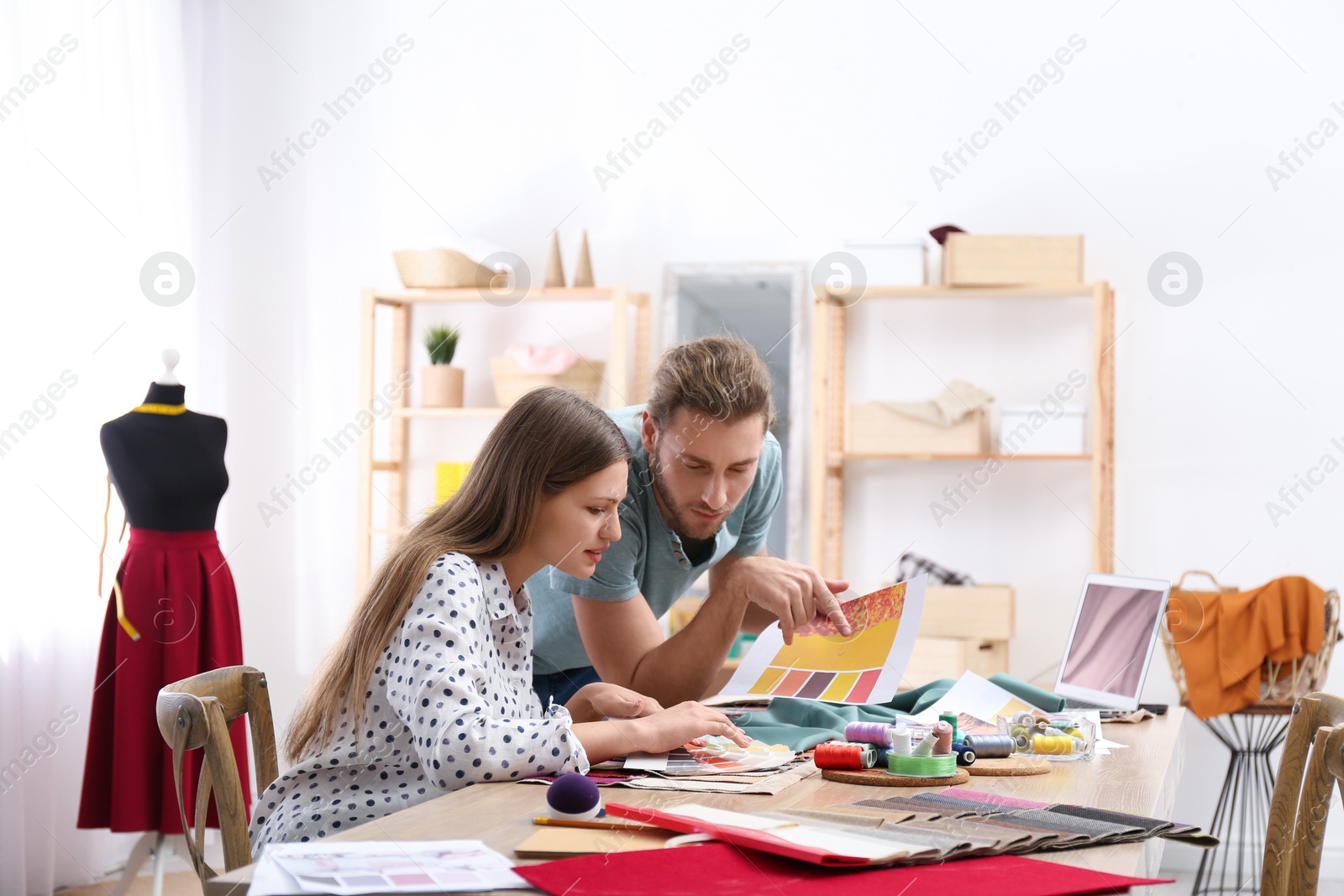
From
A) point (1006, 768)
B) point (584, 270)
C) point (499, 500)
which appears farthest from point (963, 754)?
point (584, 270)

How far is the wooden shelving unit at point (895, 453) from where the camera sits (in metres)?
3.30

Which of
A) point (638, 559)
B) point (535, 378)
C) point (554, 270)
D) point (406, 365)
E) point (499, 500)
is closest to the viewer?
point (499, 500)

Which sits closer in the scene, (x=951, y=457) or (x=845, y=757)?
(x=845, y=757)

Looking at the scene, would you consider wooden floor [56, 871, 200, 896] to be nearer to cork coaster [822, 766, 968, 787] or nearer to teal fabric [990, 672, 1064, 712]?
teal fabric [990, 672, 1064, 712]

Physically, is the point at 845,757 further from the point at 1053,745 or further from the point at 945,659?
the point at 945,659

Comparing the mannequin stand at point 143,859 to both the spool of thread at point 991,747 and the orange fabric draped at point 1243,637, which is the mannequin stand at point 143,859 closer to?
the spool of thread at point 991,747

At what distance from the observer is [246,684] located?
1.51 metres

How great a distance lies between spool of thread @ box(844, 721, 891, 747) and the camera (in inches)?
53.2

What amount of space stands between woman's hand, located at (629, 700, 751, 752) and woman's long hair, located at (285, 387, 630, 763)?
0.90 feet

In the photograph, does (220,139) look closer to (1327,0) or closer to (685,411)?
(685,411)

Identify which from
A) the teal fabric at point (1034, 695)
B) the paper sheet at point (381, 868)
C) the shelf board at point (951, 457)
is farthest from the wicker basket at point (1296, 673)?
the paper sheet at point (381, 868)

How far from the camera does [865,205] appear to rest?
369 cm

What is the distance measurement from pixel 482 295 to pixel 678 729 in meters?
2.54

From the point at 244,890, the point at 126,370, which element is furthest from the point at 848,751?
the point at 126,370
